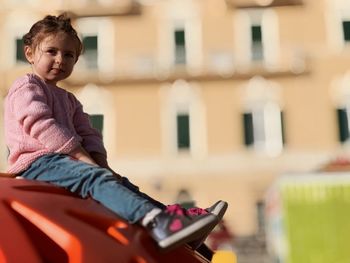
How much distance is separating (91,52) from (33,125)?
74.3ft

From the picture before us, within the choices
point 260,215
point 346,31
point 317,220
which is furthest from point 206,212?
point 346,31

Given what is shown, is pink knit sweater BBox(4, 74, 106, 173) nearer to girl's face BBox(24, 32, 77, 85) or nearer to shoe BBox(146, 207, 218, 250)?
girl's face BBox(24, 32, 77, 85)

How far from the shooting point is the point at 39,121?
2.55 meters

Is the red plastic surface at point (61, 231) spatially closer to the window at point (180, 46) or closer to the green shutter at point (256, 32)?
the window at point (180, 46)

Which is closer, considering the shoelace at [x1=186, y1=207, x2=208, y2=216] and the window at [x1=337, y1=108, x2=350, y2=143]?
the shoelace at [x1=186, y1=207, x2=208, y2=216]

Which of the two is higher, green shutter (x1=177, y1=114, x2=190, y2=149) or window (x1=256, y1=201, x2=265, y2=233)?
green shutter (x1=177, y1=114, x2=190, y2=149)

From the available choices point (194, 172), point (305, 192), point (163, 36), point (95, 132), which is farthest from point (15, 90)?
point (163, 36)

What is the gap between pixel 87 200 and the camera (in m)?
2.49

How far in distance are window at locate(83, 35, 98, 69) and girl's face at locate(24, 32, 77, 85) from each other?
22.1 meters

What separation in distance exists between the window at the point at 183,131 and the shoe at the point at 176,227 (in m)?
21.3

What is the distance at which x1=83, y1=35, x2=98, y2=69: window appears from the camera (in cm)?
2462

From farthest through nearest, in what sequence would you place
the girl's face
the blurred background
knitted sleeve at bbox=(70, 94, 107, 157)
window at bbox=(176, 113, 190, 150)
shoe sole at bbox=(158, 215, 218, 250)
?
window at bbox=(176, 113, 190, 150) < the blurred background < knitted sleeve at bbox=(70, 94, 107, 157) < the girl's face < shoe sole at bbox=(158, 215, 218, 250)

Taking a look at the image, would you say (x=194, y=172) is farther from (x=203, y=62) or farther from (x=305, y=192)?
(x=305, y=192)

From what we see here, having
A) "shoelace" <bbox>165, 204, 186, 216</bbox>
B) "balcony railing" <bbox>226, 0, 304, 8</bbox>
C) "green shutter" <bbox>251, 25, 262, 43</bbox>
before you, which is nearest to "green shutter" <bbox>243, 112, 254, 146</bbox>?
"green shutter" <bbox>251, 25, 262, 43</bbox>
